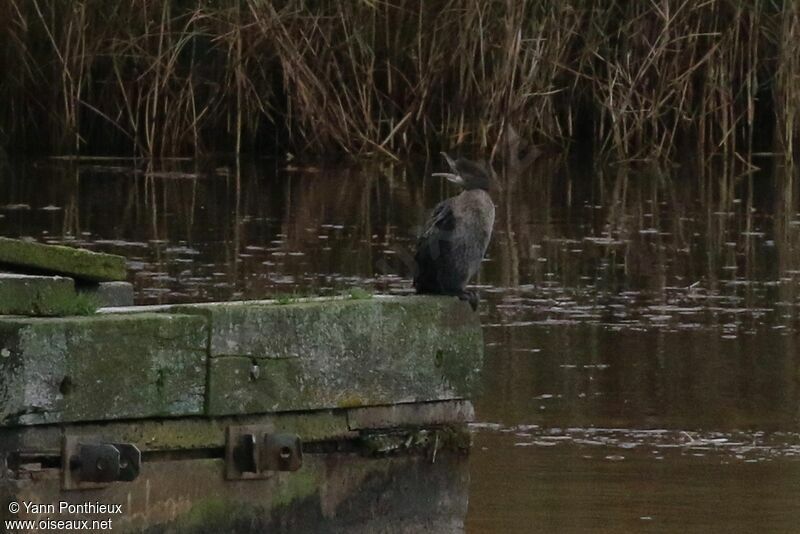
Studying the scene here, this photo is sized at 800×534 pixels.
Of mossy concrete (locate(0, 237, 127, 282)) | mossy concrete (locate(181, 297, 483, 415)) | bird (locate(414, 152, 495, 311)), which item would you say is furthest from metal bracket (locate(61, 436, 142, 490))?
bird (locate(414, 152, 495, 311))

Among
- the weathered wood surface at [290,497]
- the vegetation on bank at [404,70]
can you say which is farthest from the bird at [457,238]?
the vegetation on bank at [404,70]

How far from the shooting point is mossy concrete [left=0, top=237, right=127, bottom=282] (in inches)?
235

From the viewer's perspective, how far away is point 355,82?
62.2 feet

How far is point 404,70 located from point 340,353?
44.1 ft

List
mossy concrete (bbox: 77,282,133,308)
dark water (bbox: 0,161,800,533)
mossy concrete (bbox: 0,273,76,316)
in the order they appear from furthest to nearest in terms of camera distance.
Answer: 1. dark water (bbox: 0,161,800,533)
2. mossy concrete (bbox: 77,282,133,308)
3. mossy concrete (bbox: 0,273,76,316)

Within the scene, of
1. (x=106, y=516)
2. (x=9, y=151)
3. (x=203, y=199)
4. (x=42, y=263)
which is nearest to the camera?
(x=106, y=516)

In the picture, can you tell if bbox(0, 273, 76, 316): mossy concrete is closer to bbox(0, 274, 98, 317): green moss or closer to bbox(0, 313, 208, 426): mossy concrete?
bbox(0, 274, 98, 317): green moss

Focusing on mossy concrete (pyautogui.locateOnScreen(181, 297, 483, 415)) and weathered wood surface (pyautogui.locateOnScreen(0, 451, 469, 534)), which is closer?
weathered wood surface (pyautogui.locateOnScreen(0, 451, 469, 534))

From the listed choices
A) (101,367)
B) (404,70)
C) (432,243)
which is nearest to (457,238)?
(432,243)

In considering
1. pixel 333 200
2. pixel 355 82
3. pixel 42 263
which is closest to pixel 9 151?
pixel 355 82

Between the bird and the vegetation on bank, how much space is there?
38.1ft

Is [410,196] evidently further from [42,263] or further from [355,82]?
[42,263]

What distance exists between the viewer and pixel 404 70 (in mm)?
19297

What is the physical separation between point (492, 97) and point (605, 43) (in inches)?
44.5
